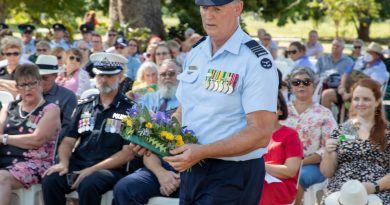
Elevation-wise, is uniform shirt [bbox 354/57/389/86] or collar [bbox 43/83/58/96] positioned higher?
collar [bbox 43/83/58/96]

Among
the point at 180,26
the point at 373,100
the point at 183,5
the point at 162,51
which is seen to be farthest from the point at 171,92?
the point at 183,5

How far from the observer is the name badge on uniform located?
11.0 feet

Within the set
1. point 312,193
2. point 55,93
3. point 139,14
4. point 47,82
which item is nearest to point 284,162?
point 312,193

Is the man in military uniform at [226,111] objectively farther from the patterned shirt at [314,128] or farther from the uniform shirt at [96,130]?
the patterned shirt at [314,128]

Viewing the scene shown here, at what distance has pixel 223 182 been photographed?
11.4 feet

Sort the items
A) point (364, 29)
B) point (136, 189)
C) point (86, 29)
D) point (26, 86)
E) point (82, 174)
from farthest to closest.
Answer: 1. point (364, 29)
2. point (86, 29)
3. point (26, 86)
4. point (82, 174)
5. point (136, 189)

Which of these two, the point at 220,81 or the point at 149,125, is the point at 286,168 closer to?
the point at 149,125

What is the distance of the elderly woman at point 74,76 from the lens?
30.4 ft

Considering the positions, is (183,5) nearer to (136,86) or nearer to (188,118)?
(136,86)

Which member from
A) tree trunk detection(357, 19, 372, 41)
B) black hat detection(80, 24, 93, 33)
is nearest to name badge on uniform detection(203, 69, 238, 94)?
black hat detection(80, 24, 93, 33)

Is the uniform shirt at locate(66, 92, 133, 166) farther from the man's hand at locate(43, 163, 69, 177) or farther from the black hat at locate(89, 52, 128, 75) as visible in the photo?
the black hat at locate(89, 52, 128, 75)

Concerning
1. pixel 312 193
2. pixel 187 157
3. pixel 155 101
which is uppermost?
pixel 187 157

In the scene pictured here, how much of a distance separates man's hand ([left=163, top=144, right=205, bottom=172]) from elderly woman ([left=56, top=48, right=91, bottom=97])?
601cm

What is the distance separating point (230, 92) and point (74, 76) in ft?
20.9
